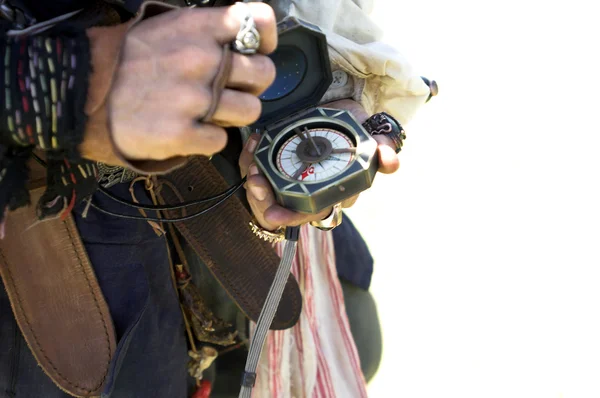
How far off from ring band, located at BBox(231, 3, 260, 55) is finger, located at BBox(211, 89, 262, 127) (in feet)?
0.16

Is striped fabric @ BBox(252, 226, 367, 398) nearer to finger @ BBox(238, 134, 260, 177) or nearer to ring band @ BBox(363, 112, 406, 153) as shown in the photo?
finger @ BBox(238, 134, 260, 177)

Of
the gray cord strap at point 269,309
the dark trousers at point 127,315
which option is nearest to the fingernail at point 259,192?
the gray cord strap at point 269,309

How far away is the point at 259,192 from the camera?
101 centimetres

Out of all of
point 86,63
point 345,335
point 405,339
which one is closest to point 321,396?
point 345,335

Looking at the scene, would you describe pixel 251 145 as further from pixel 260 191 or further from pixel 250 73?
pixel 250 73

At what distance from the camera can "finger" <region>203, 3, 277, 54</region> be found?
0.72m

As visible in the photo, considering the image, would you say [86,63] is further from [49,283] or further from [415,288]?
[415,288]

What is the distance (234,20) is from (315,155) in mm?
360

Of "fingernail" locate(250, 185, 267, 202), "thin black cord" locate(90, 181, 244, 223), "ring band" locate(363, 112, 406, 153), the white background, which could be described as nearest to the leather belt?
"thin black cord" locate(90, 181, 244, 223)

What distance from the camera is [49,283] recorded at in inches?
40.2

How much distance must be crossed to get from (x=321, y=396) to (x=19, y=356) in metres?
0.71

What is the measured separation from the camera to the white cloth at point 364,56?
1102 mm

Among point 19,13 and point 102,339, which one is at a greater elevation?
point 19,13

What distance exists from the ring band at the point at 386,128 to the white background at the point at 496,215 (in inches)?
41.4
